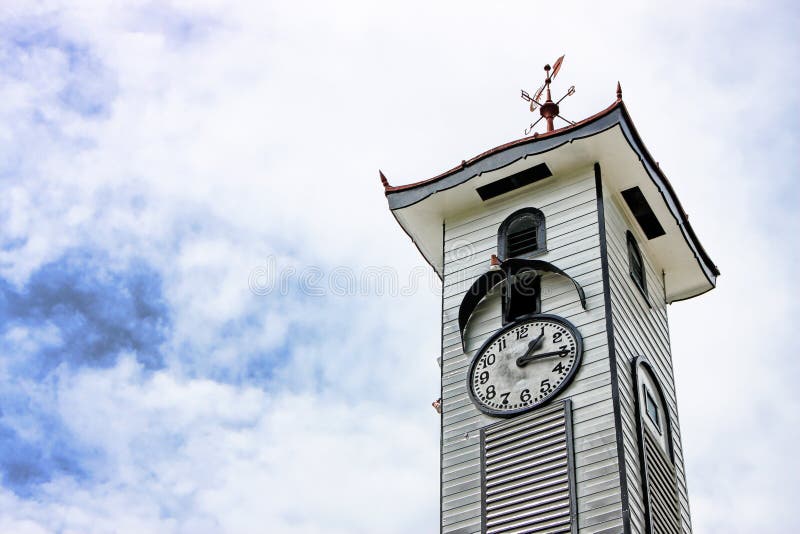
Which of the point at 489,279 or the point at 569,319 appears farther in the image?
the point at 489,279

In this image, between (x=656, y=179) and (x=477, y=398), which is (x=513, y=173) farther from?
(x=477, y=398)

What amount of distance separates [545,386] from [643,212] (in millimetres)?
6827

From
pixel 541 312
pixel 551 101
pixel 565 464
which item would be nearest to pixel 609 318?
pixel 541 312

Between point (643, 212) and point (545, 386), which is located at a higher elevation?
point (643, 212)

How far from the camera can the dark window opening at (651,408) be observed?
3080 cm

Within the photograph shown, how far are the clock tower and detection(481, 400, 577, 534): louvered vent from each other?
3cm

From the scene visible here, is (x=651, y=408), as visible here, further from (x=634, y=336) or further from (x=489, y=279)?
(x=489, y=279)

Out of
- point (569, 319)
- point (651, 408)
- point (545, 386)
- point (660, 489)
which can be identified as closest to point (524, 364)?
point (545, 386)

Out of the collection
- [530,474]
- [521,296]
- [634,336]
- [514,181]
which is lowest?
[530,474]

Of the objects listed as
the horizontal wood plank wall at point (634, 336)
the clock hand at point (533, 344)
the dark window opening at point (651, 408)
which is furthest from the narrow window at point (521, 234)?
the dark window opening at point (651, 408)

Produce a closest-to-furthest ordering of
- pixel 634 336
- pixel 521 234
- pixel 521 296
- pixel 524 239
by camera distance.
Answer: pixel 634 336 → pixel 521 296 → pixel 524 239 → pixel 521 234

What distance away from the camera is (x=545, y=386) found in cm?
→ 3017

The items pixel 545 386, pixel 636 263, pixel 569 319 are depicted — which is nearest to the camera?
pixel 545 386

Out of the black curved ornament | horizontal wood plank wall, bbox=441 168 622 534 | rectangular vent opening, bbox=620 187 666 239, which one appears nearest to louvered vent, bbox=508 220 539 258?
horizontal wood plank wall, bbox=441 168 622 534
